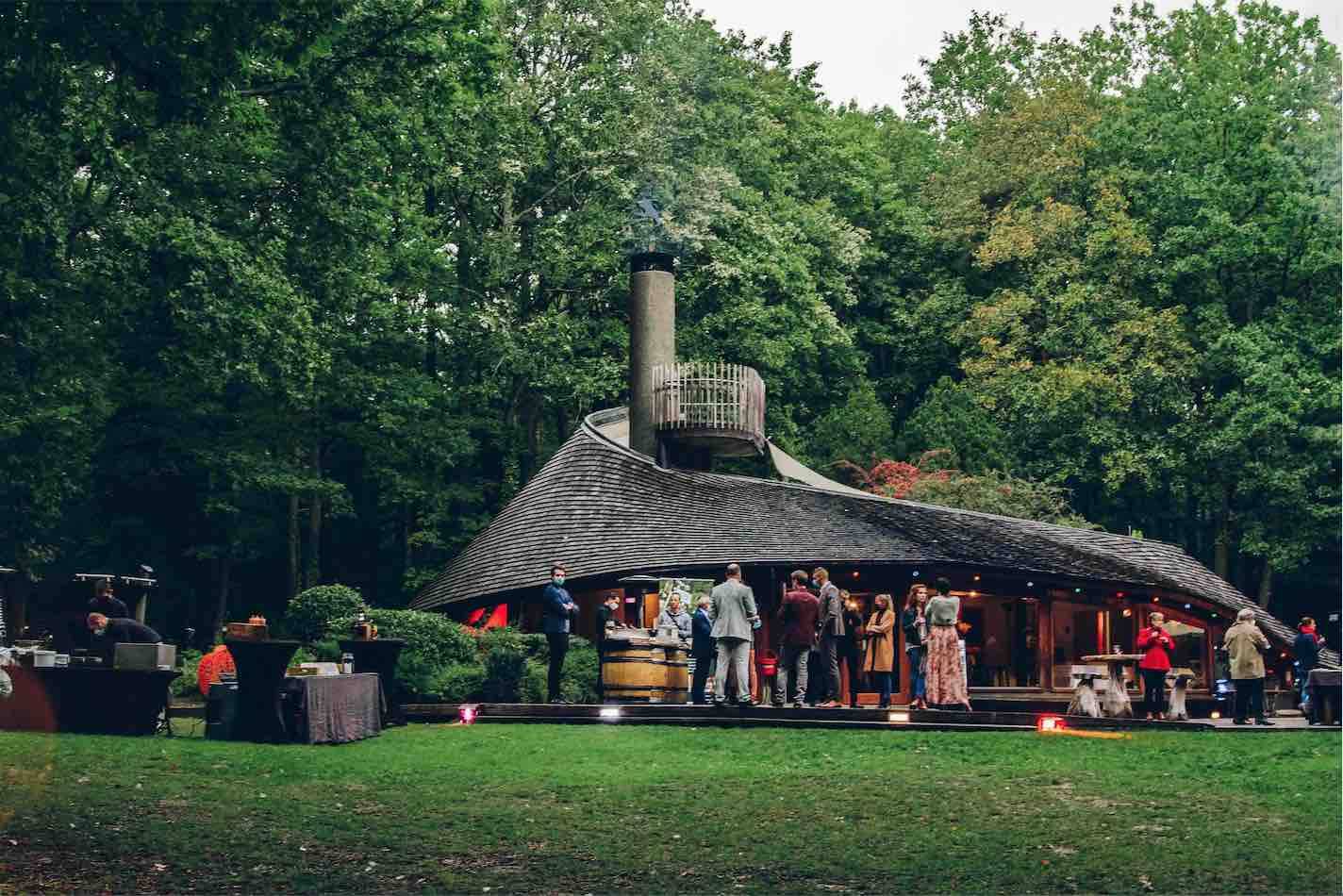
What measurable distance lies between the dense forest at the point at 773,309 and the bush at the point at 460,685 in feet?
24.5

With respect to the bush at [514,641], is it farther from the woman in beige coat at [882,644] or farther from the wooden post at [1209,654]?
the wooden post at [1209,654]

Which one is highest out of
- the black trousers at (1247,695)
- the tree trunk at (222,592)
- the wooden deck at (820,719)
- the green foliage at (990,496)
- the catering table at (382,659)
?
the green foliage at (990,496)

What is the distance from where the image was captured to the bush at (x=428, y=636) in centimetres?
2192

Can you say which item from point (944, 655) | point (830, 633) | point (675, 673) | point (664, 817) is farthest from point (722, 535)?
point (664, 817)

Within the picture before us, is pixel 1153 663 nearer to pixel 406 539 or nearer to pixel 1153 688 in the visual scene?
pixel 1153 688

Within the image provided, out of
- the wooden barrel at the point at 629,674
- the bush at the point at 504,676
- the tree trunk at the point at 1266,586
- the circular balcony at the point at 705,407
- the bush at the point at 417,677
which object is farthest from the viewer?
the tree trunk at the point at 1266,586

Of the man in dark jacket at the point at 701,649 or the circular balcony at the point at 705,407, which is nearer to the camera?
the man in dark jacket at the point at 701,649

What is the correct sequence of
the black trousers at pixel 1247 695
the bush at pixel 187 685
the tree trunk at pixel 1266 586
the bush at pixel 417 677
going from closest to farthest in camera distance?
1. the bush at pixel 417 677
2. the black trousers at pixel 1247 695
3. the bush at pixel 187 685
4. the tree trunk at pixel 1266 586

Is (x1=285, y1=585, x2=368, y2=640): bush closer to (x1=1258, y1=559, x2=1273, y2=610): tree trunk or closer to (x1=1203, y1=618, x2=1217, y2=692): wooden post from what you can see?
(x1=1203, y1=618, x2=1217, y2=692): wooden post

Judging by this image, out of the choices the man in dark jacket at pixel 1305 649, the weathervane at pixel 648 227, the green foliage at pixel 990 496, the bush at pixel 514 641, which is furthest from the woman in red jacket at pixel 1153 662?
the weathervane at pixel 648 227

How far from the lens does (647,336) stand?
32.3 metres

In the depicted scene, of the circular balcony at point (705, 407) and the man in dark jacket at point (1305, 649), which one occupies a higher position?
the circular balcony at point (705, 407)

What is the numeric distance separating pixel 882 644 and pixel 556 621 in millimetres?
3877

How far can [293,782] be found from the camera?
1430 cm
